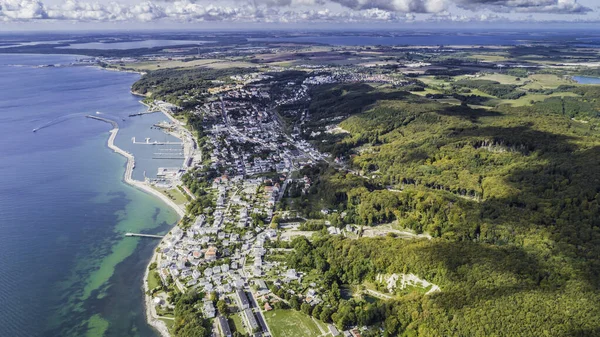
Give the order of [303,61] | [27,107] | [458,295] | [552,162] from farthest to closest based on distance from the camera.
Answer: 1. [303,61]
2. [27,107]
3. [552,162]
4. [458,295]

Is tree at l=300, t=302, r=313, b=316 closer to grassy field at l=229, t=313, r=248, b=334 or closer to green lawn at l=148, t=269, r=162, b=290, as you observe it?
grassy field at l=229, t=313, r=248, b=334

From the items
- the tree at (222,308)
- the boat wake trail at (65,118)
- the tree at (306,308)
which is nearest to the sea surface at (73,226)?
the boat wake trail at (65,118)

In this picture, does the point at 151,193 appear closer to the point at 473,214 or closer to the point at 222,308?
the point at 222,308

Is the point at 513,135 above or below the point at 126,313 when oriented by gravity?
above

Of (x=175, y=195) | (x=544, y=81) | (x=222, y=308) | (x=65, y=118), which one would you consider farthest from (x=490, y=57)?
(x=222, y=308)

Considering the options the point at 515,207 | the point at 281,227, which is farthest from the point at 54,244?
the point at 515,207

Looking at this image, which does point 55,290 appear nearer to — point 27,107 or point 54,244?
point 54,244

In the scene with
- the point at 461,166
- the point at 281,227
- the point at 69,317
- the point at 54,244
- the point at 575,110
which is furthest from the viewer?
the point at 575,110
